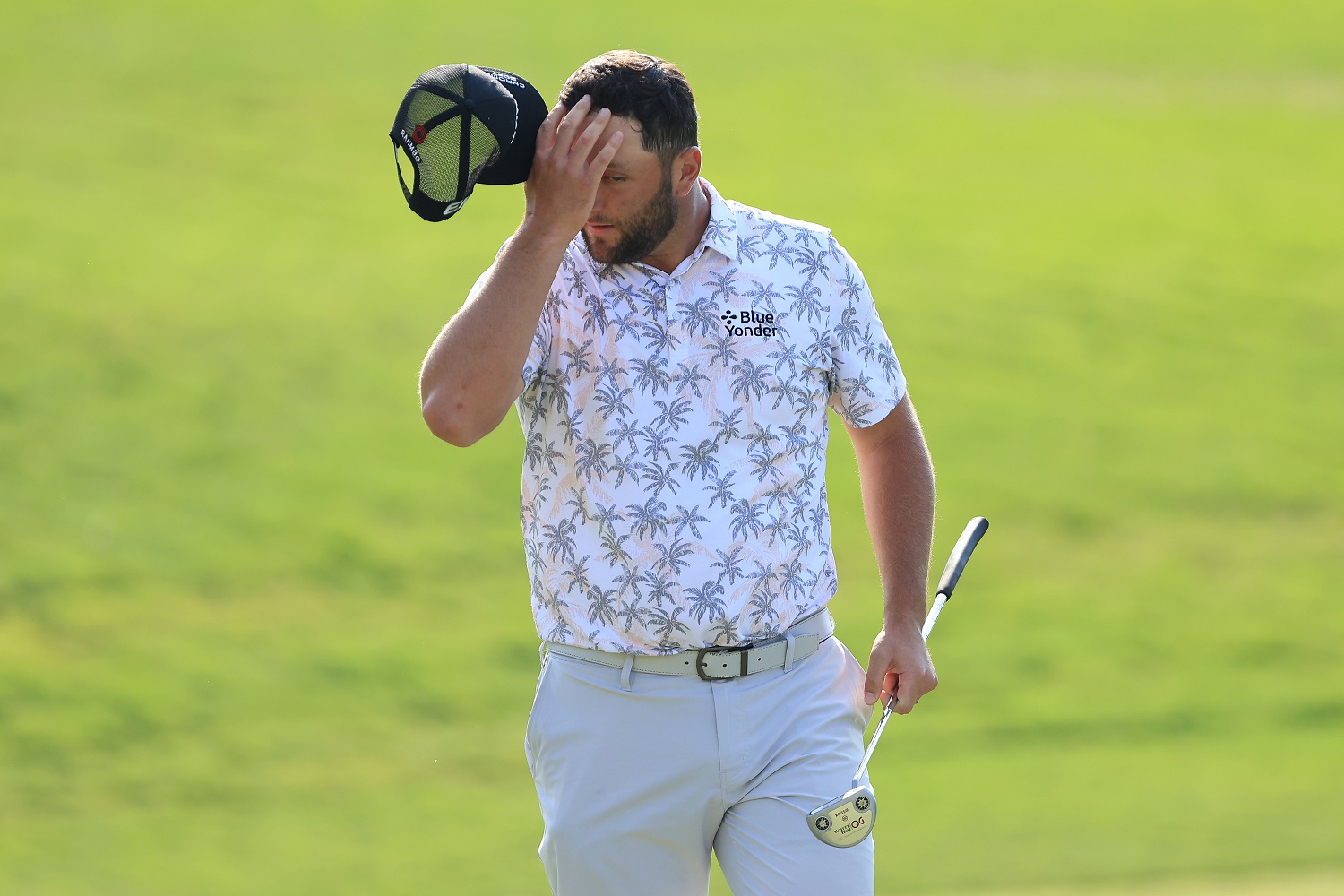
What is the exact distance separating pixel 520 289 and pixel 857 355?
2.12 ft

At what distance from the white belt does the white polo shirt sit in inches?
0.9

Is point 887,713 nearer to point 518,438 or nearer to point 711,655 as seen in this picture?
point 711,655

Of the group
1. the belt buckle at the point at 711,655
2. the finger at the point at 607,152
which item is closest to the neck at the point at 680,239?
the finger at the point at 607,152

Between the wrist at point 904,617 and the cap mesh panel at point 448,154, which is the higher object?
the cap mesh panel at point 448,154

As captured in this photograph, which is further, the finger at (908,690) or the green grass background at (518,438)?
the green grass background at (518,438)

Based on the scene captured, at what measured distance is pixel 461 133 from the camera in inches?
107

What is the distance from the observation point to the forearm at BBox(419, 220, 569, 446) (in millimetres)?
2713

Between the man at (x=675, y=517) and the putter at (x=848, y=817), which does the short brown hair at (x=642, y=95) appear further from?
the putter at (x=848, y=817)

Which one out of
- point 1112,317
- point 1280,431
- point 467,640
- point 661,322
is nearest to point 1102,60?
point 1112,317

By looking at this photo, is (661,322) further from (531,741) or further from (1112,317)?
(1112,317)

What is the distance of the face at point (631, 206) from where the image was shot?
9.23 feet

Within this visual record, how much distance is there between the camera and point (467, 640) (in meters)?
11.1

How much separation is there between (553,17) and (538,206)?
18.1 meters

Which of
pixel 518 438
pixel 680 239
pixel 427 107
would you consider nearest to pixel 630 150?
pixel 680 239
